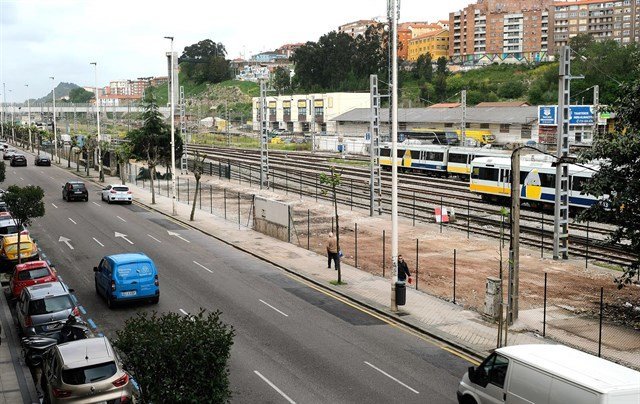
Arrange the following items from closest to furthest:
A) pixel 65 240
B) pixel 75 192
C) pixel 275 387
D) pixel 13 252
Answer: pixel 275 387 < pixel 13 252 < pixel 65 240 < pixel 75 192

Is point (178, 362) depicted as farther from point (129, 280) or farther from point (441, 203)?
point (441, 203)

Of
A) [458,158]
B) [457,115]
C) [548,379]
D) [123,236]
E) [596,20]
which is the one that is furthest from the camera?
[596,20]

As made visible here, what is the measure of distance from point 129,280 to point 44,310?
3378 millimetres

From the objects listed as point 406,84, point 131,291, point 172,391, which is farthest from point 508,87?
point 172,391

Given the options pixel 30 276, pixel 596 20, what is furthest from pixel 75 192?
pixel 596 20

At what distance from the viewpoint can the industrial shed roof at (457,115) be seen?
9262cm

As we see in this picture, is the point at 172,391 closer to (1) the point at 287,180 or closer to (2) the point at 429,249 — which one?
(2) the point at 429,249

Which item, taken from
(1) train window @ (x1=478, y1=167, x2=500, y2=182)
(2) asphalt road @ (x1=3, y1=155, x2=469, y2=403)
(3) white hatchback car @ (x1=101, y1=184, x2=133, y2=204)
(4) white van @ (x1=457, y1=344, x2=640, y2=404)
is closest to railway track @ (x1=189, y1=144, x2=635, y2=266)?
(1) train window @ (x1=478, y1=167, x2=500, y2=182)

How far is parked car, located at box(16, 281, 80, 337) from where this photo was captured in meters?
18.7

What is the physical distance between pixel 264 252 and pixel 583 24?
185984 mm

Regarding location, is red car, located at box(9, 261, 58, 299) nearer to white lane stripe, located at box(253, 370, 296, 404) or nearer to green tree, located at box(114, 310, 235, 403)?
white lane stripe, located at box(253, 370, 296, 404)

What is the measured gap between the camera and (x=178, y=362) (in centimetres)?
1008

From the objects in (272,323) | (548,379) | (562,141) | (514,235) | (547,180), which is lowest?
(272,323)

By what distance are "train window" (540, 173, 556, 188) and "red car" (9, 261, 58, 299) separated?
103 feet
